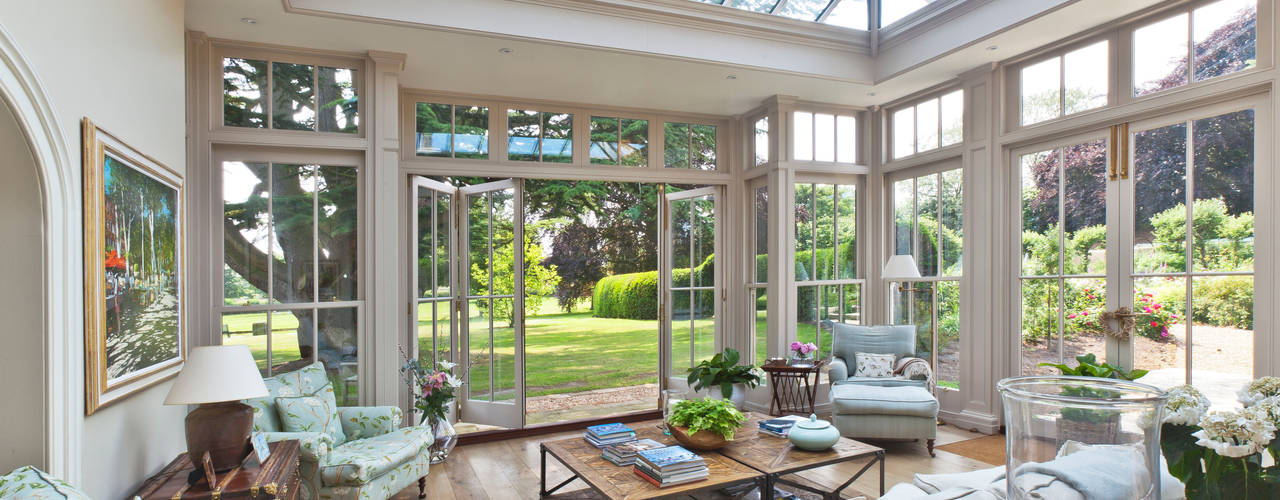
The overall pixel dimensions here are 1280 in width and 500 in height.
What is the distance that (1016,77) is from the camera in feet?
15.5

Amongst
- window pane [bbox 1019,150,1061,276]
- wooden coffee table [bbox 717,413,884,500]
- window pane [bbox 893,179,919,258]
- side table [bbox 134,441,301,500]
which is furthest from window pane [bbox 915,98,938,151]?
side table [bbox 134,441,301,500]

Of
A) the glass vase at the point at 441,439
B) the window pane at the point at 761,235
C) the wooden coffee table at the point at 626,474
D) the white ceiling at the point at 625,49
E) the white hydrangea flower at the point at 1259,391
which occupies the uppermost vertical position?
the white ceiling at the point at 625,49

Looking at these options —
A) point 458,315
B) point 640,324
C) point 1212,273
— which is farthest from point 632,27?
point 640,324

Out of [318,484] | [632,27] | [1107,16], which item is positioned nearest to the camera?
[318,484]

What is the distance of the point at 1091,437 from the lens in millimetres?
937

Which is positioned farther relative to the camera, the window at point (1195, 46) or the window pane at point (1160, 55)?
the window pane at point (1160, 55)

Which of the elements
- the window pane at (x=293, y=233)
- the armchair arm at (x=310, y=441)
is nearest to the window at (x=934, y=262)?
the armchair arm at (x=310, y=441)

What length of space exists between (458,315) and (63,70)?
3.38 m

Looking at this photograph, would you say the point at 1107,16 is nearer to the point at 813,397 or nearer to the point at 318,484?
the point at 813,397

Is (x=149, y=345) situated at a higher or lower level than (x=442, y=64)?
lower

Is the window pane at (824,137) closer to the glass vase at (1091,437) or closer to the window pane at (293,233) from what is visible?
the window pane at (293,233)

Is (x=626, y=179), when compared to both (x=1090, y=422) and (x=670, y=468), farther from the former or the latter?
(x=1090, y=422)

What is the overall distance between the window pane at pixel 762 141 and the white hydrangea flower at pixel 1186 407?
4.81 meters

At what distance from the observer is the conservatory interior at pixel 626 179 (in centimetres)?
241
